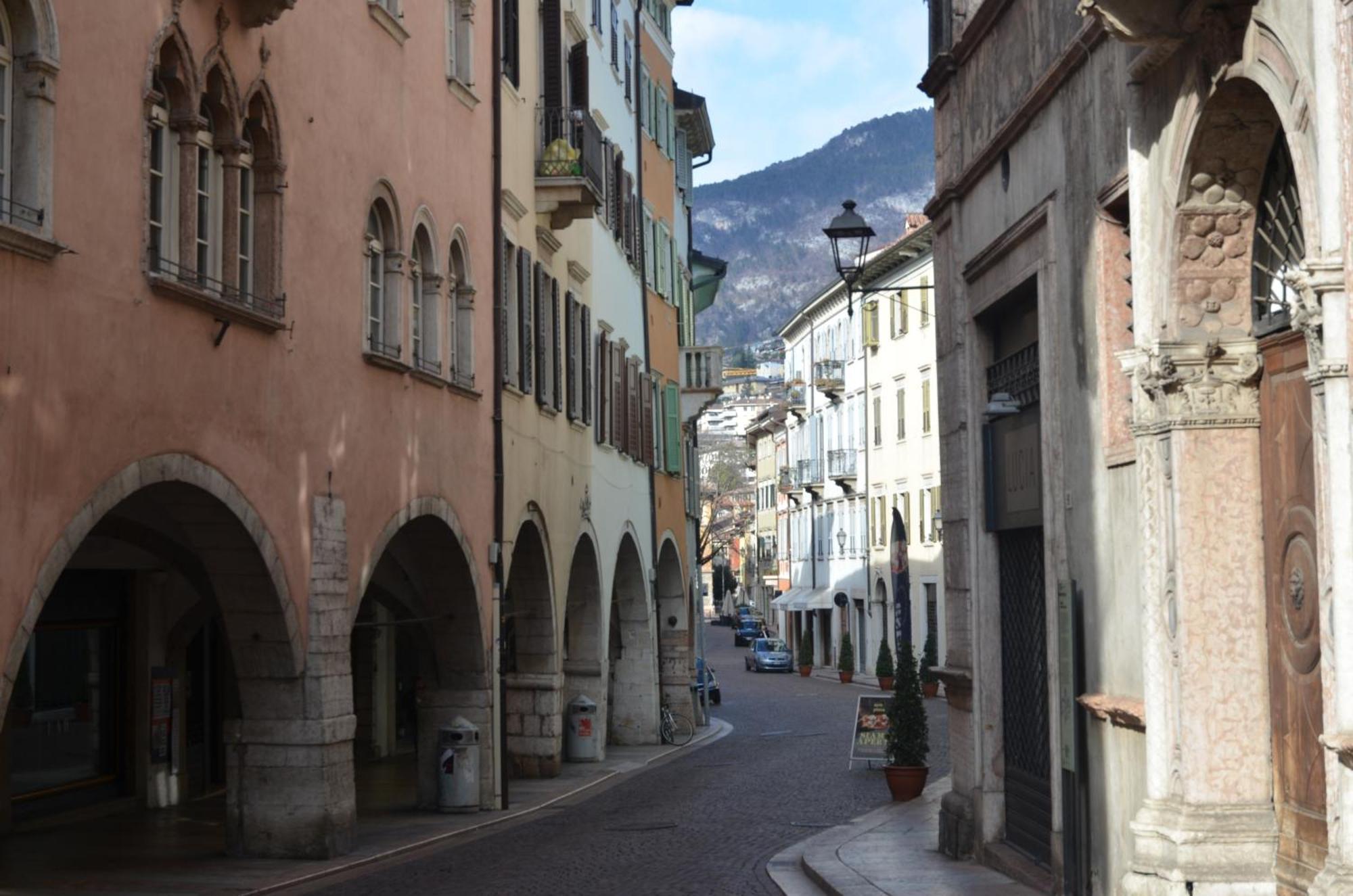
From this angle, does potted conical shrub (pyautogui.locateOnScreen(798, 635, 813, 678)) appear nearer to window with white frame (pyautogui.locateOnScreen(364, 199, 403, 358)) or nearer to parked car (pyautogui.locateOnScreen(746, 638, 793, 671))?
parked car (pyautogui.locateOnScreen(746, 638, 793, 671))

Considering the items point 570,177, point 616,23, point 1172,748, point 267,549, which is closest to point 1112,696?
point 1172,748

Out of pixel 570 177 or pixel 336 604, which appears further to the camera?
pixel 570 177

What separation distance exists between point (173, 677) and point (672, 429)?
57.1 ft

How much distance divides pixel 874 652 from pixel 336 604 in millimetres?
49831

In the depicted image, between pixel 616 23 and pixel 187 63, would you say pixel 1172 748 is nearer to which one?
pixel 187 63

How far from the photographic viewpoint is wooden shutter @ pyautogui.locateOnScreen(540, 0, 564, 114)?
1093 inches

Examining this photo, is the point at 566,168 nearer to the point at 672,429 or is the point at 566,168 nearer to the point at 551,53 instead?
the point at 551,53

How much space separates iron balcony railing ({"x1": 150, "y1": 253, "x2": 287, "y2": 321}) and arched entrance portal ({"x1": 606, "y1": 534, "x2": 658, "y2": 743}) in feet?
62.2

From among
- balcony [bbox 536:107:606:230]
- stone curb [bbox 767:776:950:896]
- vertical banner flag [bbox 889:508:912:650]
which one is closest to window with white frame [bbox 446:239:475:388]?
balcony [bbox 536:107:606:230]

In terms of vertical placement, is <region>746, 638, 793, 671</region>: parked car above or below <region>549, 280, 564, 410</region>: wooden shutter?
below

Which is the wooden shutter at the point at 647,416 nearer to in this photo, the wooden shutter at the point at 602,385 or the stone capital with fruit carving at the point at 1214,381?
the wooden shutter at the point at 602,385

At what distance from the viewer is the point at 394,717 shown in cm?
3316

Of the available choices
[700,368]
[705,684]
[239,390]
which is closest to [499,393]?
[239,390]

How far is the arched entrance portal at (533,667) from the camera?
26.7 m
